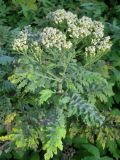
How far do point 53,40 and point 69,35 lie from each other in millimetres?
201

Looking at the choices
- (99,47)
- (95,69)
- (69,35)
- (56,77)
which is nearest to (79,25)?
(69,35)

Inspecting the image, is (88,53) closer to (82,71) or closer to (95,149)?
(82,71)

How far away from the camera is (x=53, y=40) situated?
2436 mm

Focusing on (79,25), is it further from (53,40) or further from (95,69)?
(95,69)

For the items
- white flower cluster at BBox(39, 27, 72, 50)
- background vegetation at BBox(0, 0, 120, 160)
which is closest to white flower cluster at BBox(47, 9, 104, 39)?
white flower cluster at BBox(39, 27, 72, 50)

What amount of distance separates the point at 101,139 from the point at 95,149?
0.19 m

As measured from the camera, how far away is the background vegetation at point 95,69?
3.01 m

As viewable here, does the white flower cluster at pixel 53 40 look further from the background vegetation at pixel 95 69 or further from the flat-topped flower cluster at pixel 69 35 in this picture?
the background vegetation at pixel 95 69

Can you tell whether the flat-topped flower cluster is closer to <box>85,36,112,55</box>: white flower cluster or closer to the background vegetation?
<box>85,36,112,55</box>: white flower cluster

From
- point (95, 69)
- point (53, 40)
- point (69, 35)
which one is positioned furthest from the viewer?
point (95, 69)

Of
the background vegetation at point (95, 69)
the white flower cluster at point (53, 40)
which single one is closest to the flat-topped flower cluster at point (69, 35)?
the white flower cluster at point (53, 40)

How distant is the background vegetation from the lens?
3.01m

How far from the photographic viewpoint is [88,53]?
261 cm

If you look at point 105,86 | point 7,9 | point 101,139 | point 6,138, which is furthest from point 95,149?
point 7,9
